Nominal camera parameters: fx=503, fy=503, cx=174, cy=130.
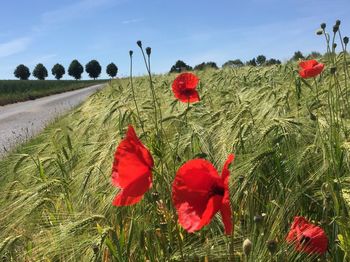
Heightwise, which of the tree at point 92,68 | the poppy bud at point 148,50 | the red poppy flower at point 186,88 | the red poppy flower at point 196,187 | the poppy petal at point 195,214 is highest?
the poppy bud at point 148,50

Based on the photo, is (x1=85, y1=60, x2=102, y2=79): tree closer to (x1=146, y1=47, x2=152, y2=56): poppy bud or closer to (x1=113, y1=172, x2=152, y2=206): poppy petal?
(x1=146, y1=47, x2=152, y2=56): poppy bud

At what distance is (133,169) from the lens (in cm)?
123

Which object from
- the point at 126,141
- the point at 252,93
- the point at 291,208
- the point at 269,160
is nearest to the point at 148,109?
Answer: the point at 252,93

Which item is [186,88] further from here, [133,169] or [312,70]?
[133,169]

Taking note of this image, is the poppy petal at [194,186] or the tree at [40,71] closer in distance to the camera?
the poppy petal at [194,186]

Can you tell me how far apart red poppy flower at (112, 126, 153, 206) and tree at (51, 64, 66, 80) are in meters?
100

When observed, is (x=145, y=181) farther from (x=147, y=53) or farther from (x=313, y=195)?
(x=313, y=195)

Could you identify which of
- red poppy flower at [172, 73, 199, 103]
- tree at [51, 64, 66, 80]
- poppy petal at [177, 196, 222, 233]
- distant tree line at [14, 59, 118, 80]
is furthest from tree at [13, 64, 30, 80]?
poppy petal at [177, 196, 222, 233]

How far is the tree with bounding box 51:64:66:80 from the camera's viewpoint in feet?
322

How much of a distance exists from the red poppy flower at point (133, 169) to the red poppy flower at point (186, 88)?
1.30 meters

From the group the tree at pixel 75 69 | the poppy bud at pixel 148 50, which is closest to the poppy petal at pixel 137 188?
the poppy bud at pixel 148 50

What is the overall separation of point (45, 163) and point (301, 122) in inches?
58.0

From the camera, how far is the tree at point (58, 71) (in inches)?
3864

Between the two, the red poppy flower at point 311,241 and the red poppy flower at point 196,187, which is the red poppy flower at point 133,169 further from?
the red poppy flower at point 311,241
